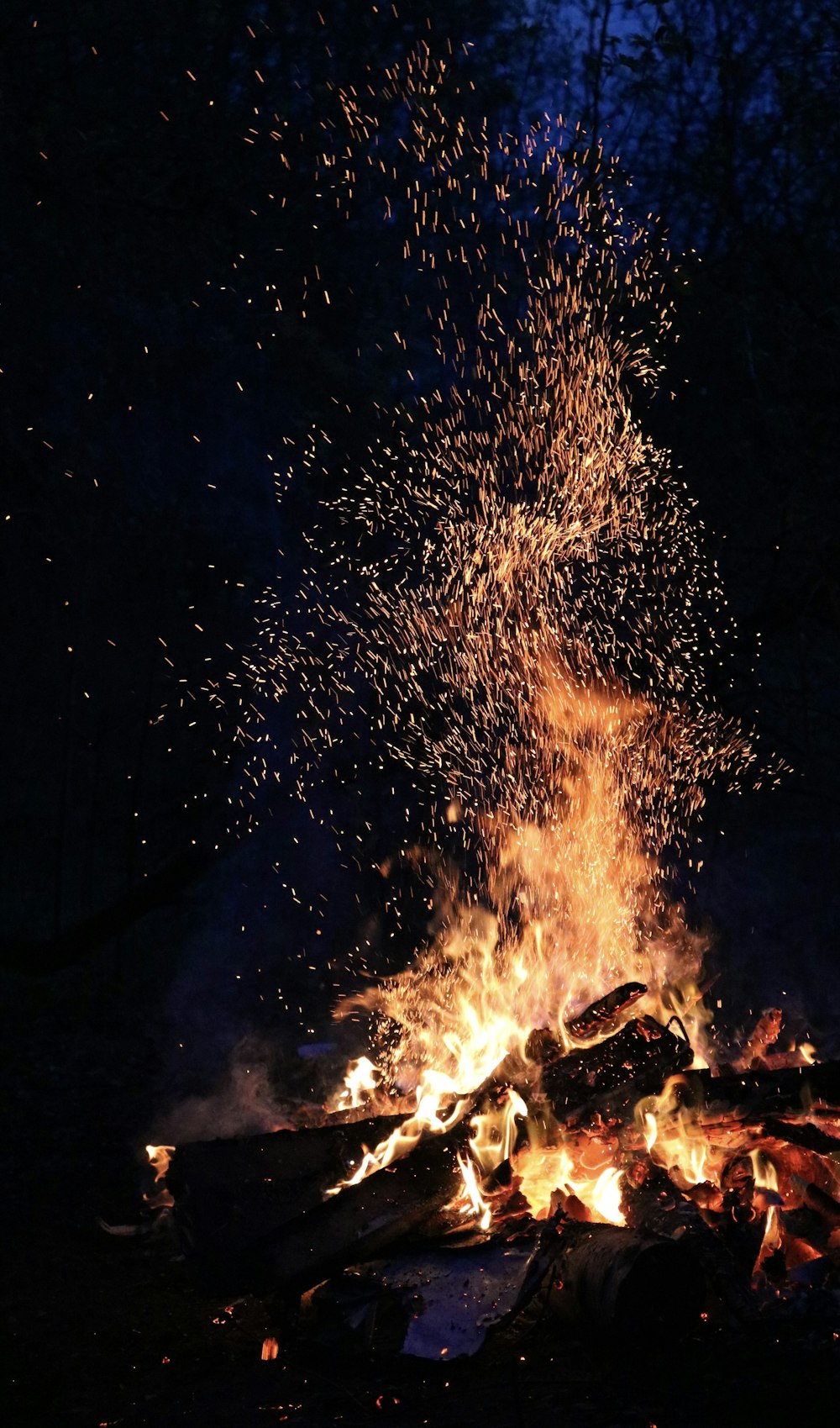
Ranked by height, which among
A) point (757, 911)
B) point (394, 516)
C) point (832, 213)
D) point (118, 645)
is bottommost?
point (757, 911)

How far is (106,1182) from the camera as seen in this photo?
6664 mm

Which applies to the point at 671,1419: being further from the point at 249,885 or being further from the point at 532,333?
the point at 532,333

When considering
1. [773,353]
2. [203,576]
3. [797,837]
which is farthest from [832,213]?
[203,576]

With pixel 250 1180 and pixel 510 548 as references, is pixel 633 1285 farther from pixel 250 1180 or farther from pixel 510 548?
pixel 510 548

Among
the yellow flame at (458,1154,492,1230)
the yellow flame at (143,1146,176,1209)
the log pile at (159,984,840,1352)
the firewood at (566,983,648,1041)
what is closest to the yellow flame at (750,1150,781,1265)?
the log pile at (159,984,840,1352)

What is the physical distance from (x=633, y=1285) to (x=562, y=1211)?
62 centimetres

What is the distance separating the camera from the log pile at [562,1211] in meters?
4.48

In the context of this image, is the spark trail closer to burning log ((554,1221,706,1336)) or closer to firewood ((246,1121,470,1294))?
firewood ((246,1121,470,1294))

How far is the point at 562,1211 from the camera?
194 inches

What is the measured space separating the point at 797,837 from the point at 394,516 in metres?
4.54

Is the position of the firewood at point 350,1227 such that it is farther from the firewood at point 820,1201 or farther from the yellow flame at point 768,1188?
the firewood at point 820,1201

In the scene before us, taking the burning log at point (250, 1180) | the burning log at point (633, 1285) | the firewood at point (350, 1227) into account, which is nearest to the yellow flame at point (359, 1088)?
the burning log at point (250, 1180)

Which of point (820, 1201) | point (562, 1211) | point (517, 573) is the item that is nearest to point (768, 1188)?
point (820, 1201)

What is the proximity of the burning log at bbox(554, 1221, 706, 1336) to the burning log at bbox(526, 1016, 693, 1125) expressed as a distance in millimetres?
1026
